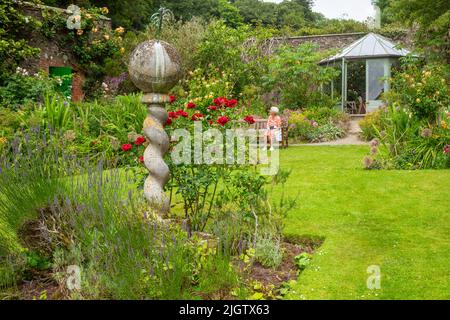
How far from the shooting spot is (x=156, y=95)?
476 centimetres

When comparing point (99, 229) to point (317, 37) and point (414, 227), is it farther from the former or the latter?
point (317, 37)

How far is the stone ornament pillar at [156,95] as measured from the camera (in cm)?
466

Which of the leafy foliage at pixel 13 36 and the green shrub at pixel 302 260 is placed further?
the leafy foliage at pixel 13 36

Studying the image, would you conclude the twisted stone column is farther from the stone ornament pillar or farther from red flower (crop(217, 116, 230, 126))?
red flower (crop(217, 116, 230, 126))

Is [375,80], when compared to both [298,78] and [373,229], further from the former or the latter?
[373,229]

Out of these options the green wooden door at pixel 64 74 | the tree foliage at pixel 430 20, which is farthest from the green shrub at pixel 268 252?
the green wooden door at pixel 64 74

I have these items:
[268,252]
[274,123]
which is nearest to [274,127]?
[274,123]

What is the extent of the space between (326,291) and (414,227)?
2.03m

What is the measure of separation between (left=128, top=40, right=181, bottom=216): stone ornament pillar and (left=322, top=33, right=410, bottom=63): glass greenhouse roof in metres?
16.3

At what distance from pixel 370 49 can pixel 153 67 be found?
666 inches

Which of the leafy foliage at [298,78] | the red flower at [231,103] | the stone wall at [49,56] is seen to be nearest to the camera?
the red flower at [231,103]

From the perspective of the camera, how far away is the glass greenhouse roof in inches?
776

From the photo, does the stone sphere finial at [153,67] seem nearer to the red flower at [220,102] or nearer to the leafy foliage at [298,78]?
the red flower at [220,102]
